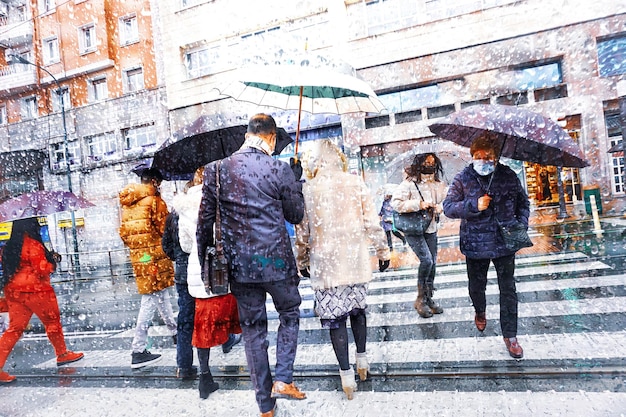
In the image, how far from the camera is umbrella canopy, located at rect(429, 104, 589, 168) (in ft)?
9.06

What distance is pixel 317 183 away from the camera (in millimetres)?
2816

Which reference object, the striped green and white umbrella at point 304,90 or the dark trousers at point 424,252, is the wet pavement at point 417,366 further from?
the striped green and white umbrella at point 304,90

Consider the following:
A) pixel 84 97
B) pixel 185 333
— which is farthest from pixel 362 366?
pixel 84 97

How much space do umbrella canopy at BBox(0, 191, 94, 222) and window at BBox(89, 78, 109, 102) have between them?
48.9 feet

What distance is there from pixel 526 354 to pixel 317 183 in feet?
7.28

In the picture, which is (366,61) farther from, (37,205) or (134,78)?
(37,205)

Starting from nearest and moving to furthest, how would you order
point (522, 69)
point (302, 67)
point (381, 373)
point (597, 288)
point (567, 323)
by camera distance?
point (302, 67)
point (381, 373)
point (567, 323)
point (597, 288)
point (522, 69)

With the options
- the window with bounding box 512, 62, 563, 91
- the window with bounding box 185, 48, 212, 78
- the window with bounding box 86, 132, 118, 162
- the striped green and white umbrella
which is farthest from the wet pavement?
the window with bounding box 86, 132, 118, 162

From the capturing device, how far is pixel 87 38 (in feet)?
49.3

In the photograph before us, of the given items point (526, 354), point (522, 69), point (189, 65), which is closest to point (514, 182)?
point (526, 354)

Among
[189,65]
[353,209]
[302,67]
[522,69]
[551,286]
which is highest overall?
[189,65]

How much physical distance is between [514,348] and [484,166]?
4.89ft

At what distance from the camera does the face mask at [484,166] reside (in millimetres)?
3234

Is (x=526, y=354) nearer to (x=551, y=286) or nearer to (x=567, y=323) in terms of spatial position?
(x=567, y=323)
